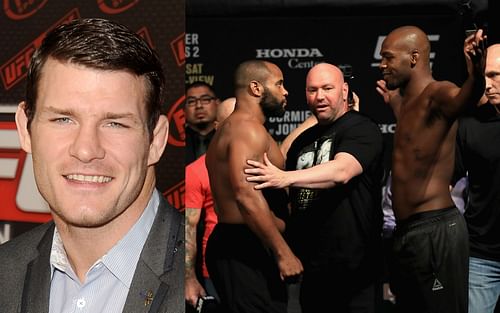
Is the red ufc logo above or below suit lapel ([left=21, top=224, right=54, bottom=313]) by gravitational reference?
above

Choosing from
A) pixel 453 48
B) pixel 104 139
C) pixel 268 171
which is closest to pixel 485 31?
pixel 453 48

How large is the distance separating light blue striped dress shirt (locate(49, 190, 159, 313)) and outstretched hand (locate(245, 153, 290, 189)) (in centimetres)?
68

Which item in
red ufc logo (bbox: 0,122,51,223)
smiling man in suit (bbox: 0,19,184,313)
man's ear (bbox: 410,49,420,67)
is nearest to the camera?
smiling man in suit (bbox: 0,19,184,313)

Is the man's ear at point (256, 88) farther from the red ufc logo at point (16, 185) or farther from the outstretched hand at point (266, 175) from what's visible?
the red ufc logo at point (16, 185)

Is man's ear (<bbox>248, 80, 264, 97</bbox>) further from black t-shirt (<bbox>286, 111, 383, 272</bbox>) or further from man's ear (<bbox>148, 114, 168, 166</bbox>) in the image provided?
man's ear (<bbox>148, 114, 168, 166</bbox>)

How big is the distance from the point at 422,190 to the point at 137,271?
106 cm

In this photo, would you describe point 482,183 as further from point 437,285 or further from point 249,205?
point 249,205

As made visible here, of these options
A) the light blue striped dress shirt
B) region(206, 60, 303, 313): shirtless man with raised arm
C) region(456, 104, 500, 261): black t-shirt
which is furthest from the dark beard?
the light blue striped dress shirt

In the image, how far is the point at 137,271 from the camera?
46.0 inches

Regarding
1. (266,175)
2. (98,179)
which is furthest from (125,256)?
(266,175)

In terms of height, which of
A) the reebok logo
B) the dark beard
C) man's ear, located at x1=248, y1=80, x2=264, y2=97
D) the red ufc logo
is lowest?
the reebok logo

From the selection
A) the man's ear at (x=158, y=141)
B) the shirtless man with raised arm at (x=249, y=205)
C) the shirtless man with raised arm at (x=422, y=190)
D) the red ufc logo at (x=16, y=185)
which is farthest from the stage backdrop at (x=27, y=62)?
the shirtless man with raised arm at (x=422, y=190)

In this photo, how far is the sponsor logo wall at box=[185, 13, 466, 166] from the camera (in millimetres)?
1821

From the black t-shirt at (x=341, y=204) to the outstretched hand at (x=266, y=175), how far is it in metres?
0.05
